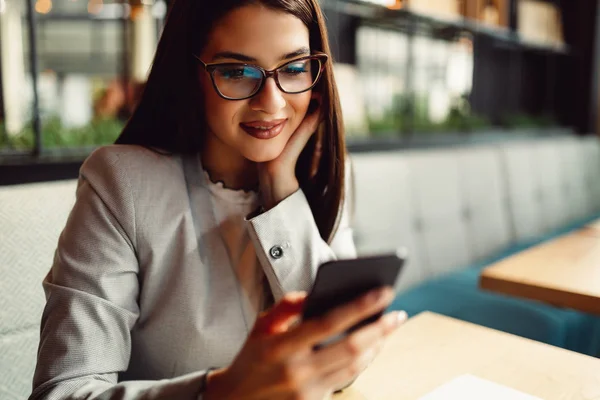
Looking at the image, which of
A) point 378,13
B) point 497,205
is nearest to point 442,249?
point 497,205

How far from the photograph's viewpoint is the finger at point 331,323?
0.52 meters

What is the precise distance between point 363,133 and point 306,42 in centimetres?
202

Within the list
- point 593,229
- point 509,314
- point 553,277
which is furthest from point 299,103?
point 593,229

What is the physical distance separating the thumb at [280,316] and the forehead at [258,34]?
1.63ft

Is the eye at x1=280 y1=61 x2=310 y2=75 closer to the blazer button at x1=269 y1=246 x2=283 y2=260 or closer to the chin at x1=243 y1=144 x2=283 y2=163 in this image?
the chin at x1=243 y1=144 x2=283 y2=163

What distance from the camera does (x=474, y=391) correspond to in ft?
2.66

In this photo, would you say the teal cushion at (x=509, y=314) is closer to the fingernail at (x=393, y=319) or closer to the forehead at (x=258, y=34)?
the forehead at (x=258, y=34)

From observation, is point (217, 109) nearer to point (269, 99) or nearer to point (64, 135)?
point (269, 99)

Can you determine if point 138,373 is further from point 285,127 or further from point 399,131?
point 399,131

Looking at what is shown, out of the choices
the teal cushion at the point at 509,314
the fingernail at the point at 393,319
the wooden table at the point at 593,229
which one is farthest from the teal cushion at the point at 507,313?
the fingernail at the point at 393,319

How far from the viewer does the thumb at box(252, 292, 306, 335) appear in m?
0.56

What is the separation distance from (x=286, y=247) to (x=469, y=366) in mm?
368

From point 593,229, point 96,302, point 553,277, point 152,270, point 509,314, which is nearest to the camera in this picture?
point 96,302

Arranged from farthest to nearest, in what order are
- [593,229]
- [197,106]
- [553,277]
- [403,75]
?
[403,75]
[593,229]
[553,277]
[197,106]
